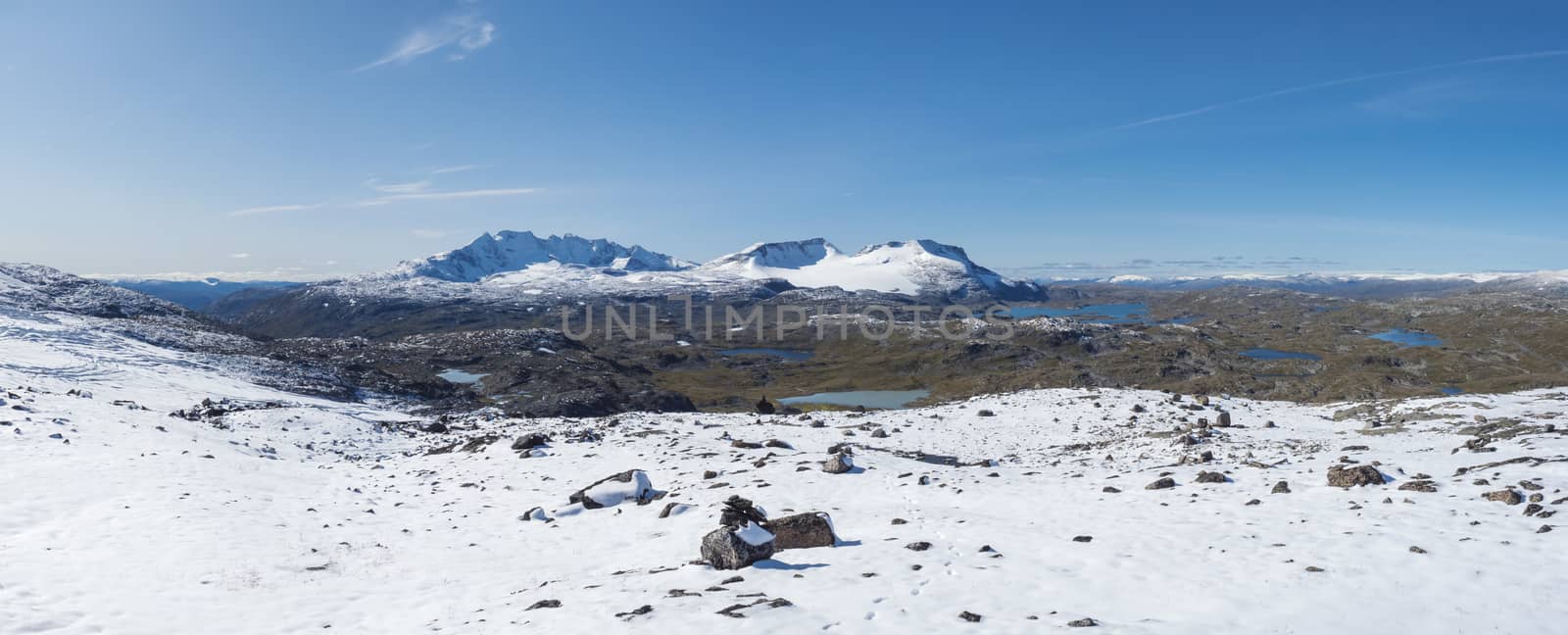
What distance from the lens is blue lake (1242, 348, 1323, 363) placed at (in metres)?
167

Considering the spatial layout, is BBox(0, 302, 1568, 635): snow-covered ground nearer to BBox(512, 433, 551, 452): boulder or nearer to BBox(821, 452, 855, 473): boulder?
BBox(821, 452, 855, 473): boulder

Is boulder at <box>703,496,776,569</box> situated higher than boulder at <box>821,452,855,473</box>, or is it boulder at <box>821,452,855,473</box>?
boulder at <box>703,496,776,569</box>

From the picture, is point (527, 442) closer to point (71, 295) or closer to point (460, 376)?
point (460, 376)

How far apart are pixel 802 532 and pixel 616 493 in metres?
9.25

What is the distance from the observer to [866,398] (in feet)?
432

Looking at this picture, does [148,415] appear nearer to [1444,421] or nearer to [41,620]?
[41,620]

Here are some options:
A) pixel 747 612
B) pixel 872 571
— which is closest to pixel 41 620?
pixel 747 612

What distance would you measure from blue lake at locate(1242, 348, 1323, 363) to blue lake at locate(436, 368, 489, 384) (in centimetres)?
17075

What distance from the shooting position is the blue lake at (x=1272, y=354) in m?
167

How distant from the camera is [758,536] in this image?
15.3 meters

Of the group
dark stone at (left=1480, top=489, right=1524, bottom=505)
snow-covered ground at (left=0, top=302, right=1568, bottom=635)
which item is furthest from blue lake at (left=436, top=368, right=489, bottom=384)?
dark stone at (left=1480, top=489, right=1524, bottom=505)

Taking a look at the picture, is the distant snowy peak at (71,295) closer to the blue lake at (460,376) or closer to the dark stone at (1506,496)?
the blue lake at (460,376)

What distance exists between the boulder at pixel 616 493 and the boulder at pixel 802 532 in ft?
25.5

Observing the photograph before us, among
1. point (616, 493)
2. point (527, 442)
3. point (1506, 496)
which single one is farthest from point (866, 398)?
point (1506, 496)
